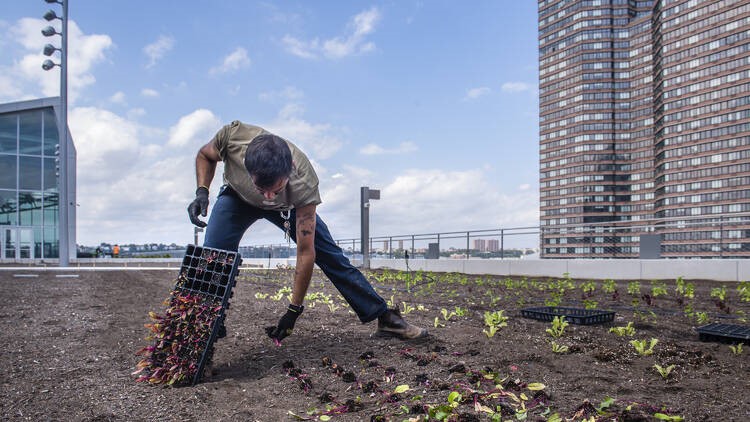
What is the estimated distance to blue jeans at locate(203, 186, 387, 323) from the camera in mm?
3398

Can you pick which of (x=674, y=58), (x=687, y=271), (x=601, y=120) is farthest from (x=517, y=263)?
(x=601, y=120)

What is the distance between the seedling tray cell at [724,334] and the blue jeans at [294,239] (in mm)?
2643

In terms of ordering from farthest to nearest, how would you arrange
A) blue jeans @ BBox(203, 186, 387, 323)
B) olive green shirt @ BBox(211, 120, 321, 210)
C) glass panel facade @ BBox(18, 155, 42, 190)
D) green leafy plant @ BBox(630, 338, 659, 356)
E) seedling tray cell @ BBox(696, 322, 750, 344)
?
1. glass panel facade @ BBox(18, 155, 42, 190)
2. seedling tray cell @ BBox(696, 322, 750, 344)
3. green leafy plant @ BBox(630, 338, 659, 356)
4. blue jeans @ BBox(203, 186, 387, 323)
5. olive green shirt @ BBox(211, 120, 321, 210)

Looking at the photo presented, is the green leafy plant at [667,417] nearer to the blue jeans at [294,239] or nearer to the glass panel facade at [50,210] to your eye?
Result: the blue jeans at [294,239]

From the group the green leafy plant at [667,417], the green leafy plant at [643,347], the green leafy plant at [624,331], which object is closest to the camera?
the green leafy plant at [667,417]

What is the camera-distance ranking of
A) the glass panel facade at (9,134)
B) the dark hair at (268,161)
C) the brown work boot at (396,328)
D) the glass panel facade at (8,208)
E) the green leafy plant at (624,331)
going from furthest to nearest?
the glass panel facade at (9,134), the glass panel facade at (8,208), the green leafy plant at (624,331), the brown work boot at (396,328), the dark hair at (268,161)

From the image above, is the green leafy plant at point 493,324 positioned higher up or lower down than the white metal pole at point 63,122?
lower down

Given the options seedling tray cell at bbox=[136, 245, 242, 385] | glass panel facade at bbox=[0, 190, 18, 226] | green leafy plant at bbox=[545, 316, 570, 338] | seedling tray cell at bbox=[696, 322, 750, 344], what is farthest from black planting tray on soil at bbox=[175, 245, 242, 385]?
glass panel facade at bbox=[0, 190, 18, 226]

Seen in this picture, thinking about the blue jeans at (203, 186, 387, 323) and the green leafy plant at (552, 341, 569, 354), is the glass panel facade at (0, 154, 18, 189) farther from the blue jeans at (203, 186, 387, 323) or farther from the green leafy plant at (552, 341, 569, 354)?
the green leafy plant at (552, 341, 569, 354)

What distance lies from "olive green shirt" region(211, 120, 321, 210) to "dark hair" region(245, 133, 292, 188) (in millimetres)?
198

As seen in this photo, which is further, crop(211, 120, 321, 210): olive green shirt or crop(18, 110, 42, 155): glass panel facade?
crop(18, 110, 42, 155): glass panel facade

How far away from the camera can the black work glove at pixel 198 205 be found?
3.34 meters

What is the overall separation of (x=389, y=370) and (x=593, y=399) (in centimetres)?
110

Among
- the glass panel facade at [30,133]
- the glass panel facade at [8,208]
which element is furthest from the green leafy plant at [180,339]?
the glass panel facade at [30,133]
